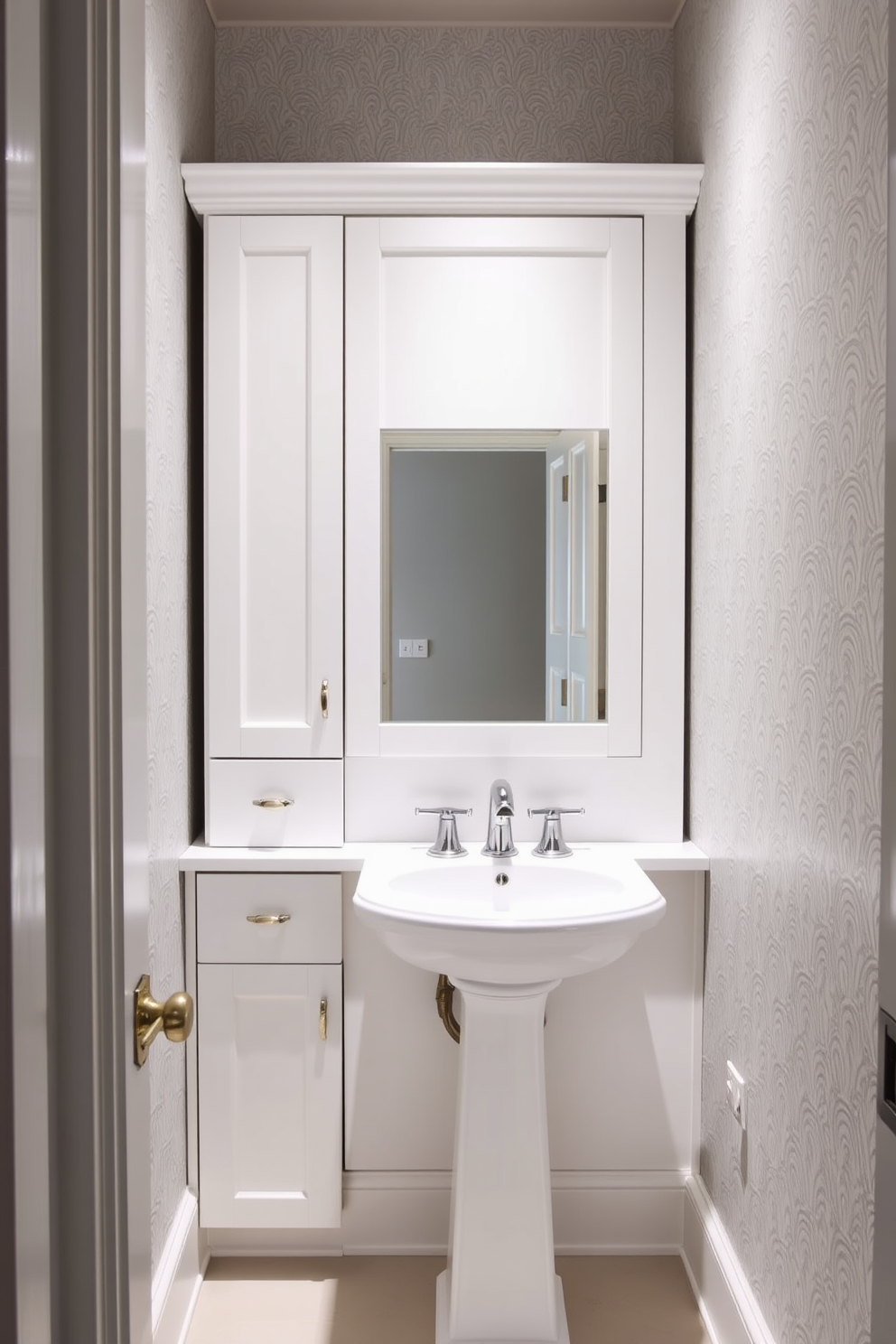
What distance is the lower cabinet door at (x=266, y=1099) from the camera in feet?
6.53

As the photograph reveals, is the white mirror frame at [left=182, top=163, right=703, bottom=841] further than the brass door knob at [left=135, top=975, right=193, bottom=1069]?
Yes

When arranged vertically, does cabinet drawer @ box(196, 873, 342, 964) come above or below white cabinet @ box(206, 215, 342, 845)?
below

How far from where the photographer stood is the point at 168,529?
6.16ft

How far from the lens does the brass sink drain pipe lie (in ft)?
Answer: 6.59

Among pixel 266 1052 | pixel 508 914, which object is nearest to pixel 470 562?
pixel 508 914

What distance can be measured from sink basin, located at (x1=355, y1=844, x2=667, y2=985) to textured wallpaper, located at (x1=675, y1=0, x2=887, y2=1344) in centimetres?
21

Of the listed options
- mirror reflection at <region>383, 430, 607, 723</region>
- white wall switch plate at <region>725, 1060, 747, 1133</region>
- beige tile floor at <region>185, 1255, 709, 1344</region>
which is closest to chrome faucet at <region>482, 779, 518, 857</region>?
mirror reflection at <region>383, 430, 607, 723</region>

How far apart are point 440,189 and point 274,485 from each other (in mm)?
665

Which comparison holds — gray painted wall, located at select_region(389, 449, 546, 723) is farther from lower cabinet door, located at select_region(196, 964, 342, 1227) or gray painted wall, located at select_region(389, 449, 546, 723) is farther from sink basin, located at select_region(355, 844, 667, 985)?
lower cabinet door, located at select_region(196, 964, 342, 1227)

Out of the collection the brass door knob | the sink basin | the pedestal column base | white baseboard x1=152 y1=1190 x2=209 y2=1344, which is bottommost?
the pedestal column base

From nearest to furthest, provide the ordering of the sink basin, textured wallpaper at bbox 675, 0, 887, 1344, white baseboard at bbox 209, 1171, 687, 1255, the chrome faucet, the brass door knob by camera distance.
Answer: the brass door knob
textured wallpaper at bbox 675, 0, 887, 1344
the sink basin
the chrome faucet
white baseboard at bbox 209, 1171, 687, 1255

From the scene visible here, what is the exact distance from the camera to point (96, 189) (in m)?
0.67

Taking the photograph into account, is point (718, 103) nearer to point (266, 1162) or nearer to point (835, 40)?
point (835, 40)

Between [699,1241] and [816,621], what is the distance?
1.28 metres
